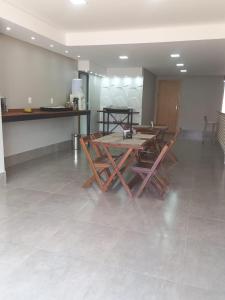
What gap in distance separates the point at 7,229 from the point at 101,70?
21.7ft

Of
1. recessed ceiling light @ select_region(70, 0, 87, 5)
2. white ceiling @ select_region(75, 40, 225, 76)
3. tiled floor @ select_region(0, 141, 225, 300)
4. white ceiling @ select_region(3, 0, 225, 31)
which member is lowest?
tiled floor @ select_region(0, 141, 225, 300)

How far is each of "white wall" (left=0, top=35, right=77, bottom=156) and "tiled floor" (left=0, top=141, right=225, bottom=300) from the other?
1.43 m

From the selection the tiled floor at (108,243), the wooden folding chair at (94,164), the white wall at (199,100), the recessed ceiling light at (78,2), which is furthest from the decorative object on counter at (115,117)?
the recessed ceiling light at (78,2)

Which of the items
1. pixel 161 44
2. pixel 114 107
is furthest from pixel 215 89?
pixel 161 44

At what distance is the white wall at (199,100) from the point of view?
10.8m

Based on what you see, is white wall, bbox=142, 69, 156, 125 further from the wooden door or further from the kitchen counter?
the kitchen counter

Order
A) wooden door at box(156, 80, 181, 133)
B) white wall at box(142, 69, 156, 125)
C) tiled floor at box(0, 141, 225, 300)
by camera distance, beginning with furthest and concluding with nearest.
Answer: wooden door at box(156, 80, 181, 133) → white wall at box(142, 69, 156, 125) → tiled floor at box(0, 141, 225, 300)

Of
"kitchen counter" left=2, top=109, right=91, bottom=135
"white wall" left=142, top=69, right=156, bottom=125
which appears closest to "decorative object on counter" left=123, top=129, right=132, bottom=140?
"kitchen counter" left=2, top=109, right=91, bottom=135

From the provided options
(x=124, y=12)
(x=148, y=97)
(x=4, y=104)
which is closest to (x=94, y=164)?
(x=4, y=104)

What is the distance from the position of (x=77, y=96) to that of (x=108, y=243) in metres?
4.96

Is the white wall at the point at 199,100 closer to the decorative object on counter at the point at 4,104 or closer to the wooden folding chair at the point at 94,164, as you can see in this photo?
the wooden folding chair at the point at 94,164

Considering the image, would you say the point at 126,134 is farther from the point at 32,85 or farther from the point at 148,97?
the point at 148,97

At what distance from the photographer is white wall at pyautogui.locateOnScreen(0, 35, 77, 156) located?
4688mm

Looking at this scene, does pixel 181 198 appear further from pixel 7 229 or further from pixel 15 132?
pixel 15 132
